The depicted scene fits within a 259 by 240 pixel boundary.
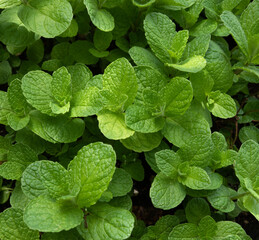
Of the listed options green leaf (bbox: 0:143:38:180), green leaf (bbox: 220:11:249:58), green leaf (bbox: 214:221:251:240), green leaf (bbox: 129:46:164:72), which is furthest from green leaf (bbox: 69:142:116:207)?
green leaf (bbox: 220:11:249:58)

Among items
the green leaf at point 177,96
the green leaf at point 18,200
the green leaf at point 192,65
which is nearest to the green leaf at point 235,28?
the green leaf at point 192,65

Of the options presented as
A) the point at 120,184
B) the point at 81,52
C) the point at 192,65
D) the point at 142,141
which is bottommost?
the point at 120,184

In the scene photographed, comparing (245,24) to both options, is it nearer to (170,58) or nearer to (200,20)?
(200,20)

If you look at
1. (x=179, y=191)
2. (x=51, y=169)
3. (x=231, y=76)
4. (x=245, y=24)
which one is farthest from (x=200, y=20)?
(x=51, y=169)

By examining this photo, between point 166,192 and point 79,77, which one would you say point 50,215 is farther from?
point 79,77

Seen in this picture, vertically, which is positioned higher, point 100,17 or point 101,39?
point 100,17

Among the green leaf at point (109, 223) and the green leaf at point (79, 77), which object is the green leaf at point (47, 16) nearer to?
the green leaf at point (79, 77)

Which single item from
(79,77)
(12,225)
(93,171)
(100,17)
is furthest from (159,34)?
(12,225)
